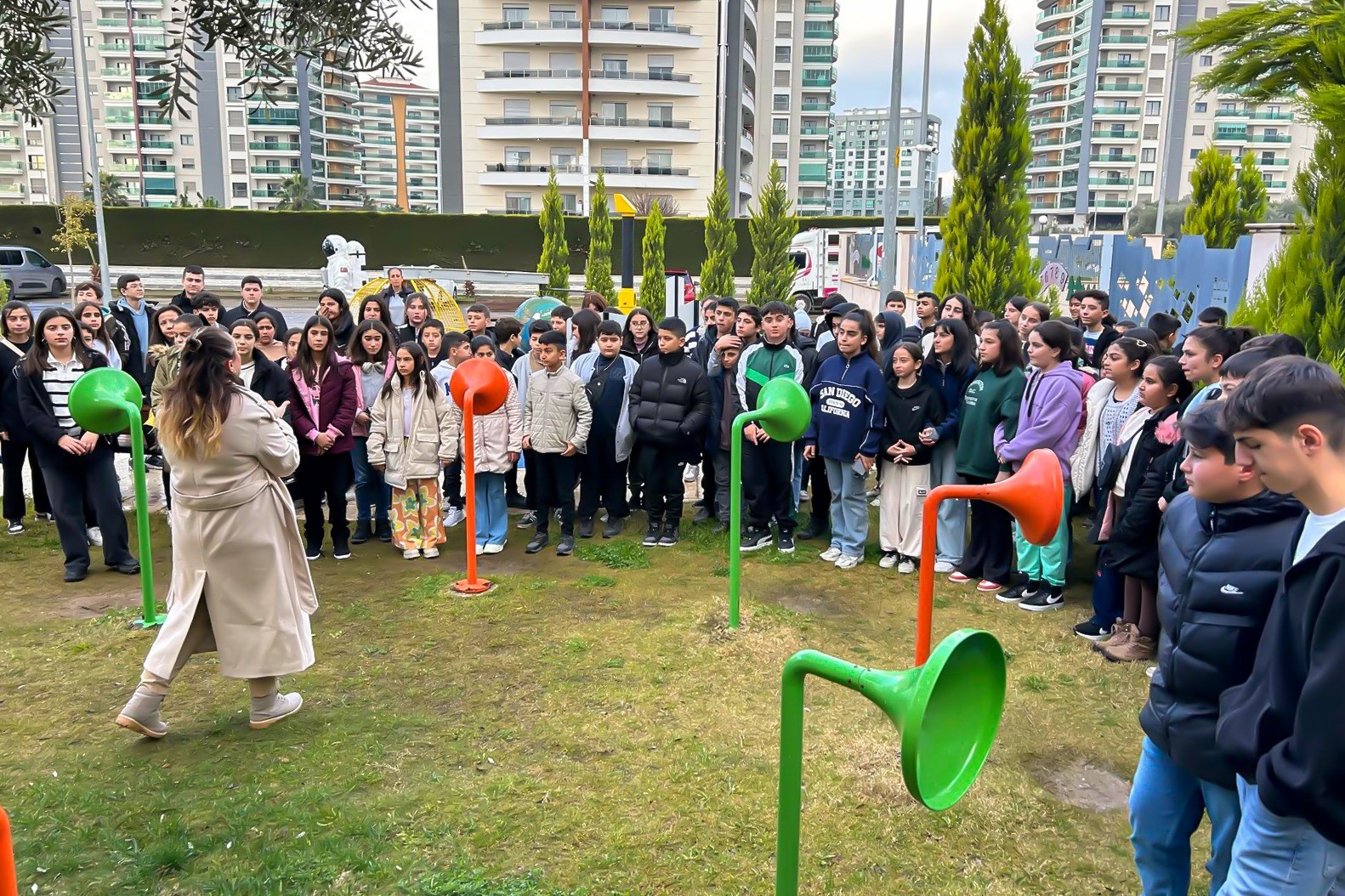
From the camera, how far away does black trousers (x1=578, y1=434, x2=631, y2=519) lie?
8.18 metres

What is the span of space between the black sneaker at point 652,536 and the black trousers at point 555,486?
24.0 inches

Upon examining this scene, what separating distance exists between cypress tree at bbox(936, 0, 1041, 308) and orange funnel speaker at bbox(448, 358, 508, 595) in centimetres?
579

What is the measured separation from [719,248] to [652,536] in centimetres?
1616

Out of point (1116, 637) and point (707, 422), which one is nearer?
point (1116, 637)

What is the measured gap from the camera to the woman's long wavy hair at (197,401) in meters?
4.38

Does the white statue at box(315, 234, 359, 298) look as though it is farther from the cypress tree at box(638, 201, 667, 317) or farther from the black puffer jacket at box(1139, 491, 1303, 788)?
the black puffer jacket at box(1139, 491, 1303, 788)

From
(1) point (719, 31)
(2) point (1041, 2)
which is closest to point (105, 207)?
(1) point (719, 31)

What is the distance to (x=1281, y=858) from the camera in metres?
2.20

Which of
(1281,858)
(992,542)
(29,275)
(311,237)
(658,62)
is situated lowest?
(992,542)

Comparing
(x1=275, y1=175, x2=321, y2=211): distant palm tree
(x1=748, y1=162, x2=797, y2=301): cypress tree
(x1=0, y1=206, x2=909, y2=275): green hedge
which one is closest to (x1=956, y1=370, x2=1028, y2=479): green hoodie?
(x1=748, y1=162, x2=797, y2=301): cypress tree

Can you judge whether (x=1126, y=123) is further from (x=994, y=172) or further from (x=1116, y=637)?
(x=1116, y=637)

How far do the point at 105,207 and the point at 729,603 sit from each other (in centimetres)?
3967

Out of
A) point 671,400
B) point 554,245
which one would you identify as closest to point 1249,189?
point 671,400

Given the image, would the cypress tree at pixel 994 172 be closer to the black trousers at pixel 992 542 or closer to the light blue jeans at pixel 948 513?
the light blue jeans at pixel 948 513
